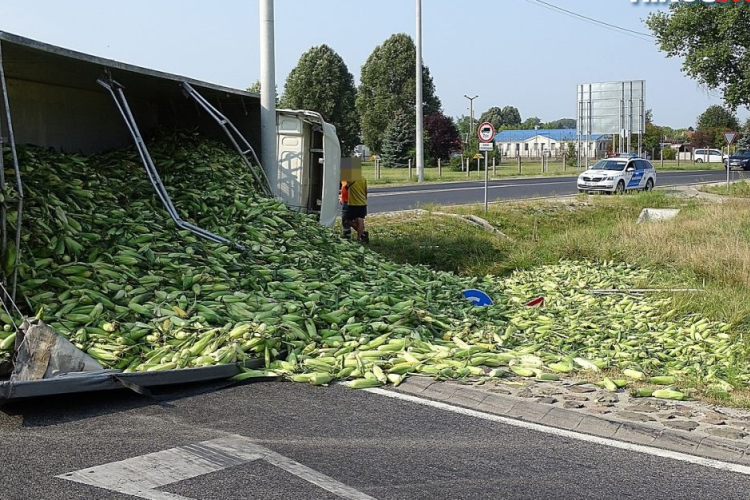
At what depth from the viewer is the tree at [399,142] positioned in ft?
214

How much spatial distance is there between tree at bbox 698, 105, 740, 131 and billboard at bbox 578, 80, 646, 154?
194ft

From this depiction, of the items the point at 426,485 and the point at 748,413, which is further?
the point at 748,413

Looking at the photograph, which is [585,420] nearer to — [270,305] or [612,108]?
[270,305]

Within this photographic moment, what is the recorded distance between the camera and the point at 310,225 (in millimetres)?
11422

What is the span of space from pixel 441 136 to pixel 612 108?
16.0 meters

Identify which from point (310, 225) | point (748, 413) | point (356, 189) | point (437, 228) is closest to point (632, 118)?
point (437, 228)

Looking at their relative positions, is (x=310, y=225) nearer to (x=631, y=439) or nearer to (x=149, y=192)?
(x=149, y=192)

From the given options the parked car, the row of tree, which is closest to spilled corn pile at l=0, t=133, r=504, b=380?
the row of tree

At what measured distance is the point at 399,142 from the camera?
65750 mm

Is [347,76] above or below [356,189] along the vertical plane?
above

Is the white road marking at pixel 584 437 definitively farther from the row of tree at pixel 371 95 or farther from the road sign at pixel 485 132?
the row of tree at pixel 371 95

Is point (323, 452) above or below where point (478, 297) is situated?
below

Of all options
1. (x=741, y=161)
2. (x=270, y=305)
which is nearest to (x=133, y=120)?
(x=270, y=305)

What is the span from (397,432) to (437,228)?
44.9 feet
